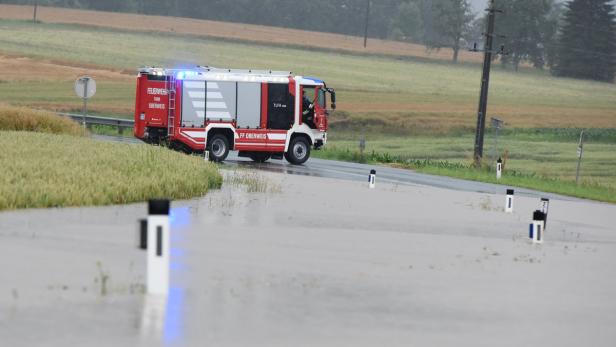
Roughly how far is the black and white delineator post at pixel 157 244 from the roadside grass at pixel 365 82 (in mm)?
62102

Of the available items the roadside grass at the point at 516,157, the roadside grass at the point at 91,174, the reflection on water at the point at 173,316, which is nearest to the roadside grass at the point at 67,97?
the roadside grass at the point at 516,157

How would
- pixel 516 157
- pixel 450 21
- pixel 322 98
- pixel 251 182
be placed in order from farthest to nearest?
pixel 450 21 < pixel 516 157 < pixel 322 98 < pixel 251 182

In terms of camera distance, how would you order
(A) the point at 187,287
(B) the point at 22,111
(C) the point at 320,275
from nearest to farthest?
(A) the point at 187,287 < (C) the point at 320,275 < (B) the point at 22,111

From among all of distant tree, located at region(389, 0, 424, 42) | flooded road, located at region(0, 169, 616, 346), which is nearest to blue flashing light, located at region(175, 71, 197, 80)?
flooded road, located at region(0, 169, 616, 346)

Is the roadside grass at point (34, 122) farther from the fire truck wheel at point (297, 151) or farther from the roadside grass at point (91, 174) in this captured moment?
the roadside grass at point (91, 174)

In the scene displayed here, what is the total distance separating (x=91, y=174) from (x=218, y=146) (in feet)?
53.7

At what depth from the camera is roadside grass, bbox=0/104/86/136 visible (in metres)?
44.5

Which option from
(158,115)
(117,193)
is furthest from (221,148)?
(117,193)

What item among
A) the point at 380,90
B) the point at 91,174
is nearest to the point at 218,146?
the point at 91,174

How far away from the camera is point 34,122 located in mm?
44969

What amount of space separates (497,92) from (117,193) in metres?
87.2

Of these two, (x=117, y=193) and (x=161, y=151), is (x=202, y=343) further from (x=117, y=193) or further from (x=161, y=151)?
(x=161, y=151)

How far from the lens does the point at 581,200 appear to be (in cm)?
3828

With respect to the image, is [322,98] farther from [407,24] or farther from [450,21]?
[407,24]
